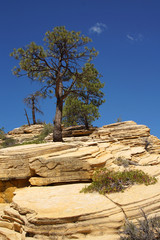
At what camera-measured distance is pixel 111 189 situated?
26.9ft

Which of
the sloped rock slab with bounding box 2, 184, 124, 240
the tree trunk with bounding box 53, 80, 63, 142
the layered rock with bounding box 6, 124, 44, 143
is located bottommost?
the sloped rock slab with bounding box 2, 184, 124, 240

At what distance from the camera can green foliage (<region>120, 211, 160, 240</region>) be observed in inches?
213

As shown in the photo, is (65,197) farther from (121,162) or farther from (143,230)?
(121,162)

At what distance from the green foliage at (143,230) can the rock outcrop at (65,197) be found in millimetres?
366

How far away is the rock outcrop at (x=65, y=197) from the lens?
639cm

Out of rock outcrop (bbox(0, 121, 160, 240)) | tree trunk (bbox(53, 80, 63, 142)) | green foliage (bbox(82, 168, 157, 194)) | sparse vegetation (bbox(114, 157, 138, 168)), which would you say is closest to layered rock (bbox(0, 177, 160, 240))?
rock outcrop (bbox(0, 121, 160, 240))

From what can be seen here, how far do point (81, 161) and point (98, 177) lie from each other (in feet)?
4.88

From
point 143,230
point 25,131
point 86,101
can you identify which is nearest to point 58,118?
point 86,101

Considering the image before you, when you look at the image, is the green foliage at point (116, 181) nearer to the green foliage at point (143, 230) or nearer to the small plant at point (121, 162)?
the small plant at point (121, 162)

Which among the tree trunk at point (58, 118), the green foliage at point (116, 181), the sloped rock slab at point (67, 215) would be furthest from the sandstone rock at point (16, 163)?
the tree trunk at point (58, 118)

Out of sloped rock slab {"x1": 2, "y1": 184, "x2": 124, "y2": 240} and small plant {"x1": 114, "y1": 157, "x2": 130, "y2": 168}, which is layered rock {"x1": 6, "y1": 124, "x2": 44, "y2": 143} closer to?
small plant {"x1": 114, "y1": 157, "x2": 130, "y2": 168}

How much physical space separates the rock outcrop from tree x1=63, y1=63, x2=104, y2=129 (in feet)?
37.7

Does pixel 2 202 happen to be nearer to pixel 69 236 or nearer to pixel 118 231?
pixel 69 236

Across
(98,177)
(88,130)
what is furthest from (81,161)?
(88,130)
